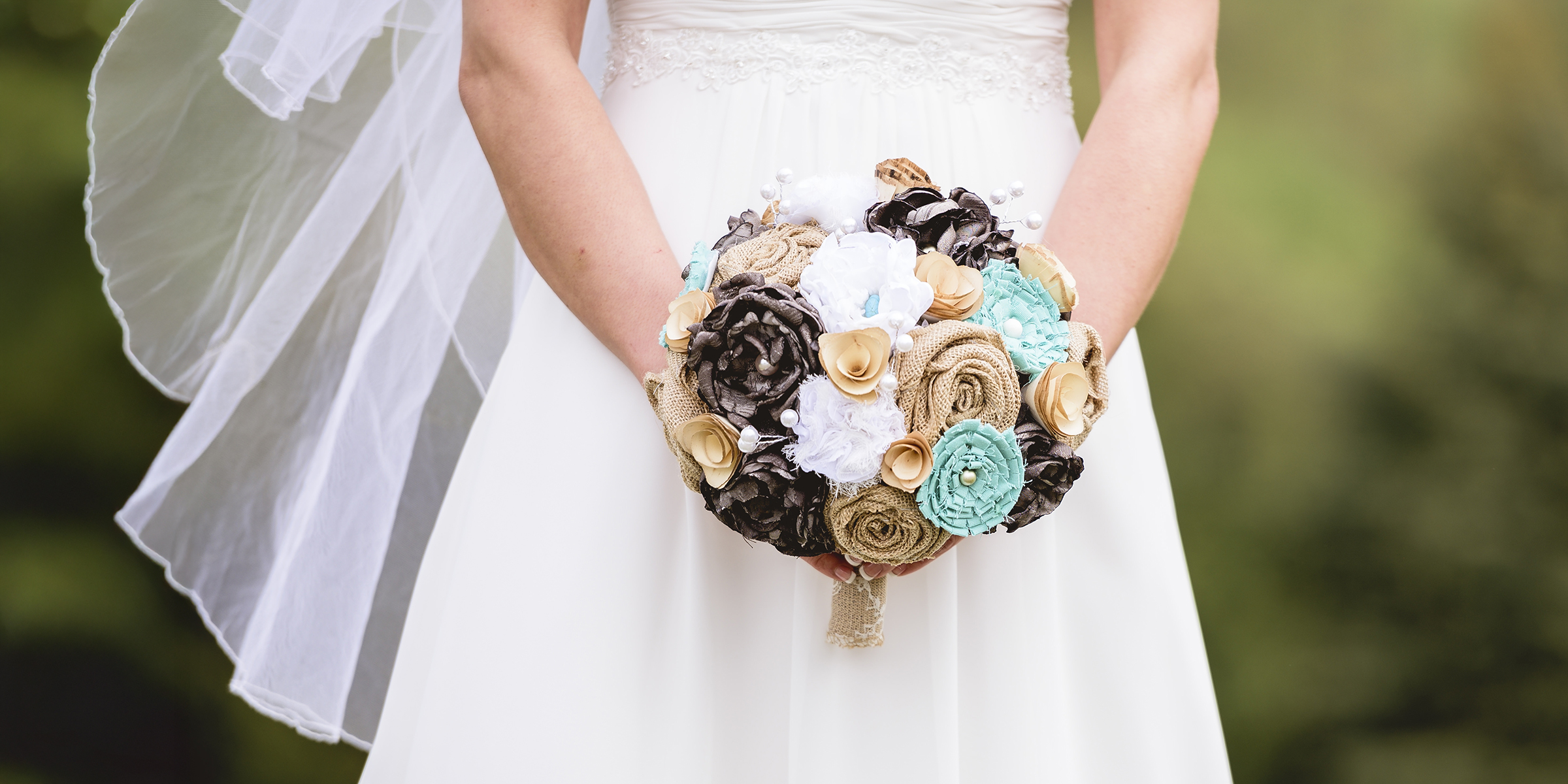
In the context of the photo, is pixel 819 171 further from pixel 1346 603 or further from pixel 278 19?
pixel 1346 603

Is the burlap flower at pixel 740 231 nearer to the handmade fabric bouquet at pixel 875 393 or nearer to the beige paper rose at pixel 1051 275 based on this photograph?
the handmade fabric bouquet at pixel 875 393

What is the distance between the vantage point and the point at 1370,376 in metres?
2.00

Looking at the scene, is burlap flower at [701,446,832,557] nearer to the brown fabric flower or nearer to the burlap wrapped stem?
the burlap wrapped stem

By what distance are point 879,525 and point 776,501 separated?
0.22 ft

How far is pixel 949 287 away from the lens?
0.72m

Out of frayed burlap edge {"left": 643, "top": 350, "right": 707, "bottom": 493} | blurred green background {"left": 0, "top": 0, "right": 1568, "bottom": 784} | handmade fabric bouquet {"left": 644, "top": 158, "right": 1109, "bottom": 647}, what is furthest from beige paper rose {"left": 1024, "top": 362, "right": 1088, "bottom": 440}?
blurred green background {"left": 0, "top": 0, "right": 1568, "bottom": 784}

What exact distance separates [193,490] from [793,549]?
93 centimetres

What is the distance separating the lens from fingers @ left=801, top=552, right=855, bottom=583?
0.78 meters

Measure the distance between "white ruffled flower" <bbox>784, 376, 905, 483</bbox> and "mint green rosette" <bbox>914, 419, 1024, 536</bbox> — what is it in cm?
3

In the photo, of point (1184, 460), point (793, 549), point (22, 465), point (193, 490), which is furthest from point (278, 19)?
point (1184, 460)

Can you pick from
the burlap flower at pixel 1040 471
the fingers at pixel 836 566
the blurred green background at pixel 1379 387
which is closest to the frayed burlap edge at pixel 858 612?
the fingers at pixel 836 566

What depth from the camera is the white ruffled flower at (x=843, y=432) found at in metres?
0.69

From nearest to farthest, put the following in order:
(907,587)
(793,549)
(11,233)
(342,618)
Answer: (793,549) → (907,587) → (342,618) → (11,233)

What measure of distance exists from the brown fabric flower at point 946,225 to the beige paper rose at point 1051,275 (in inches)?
0.6
